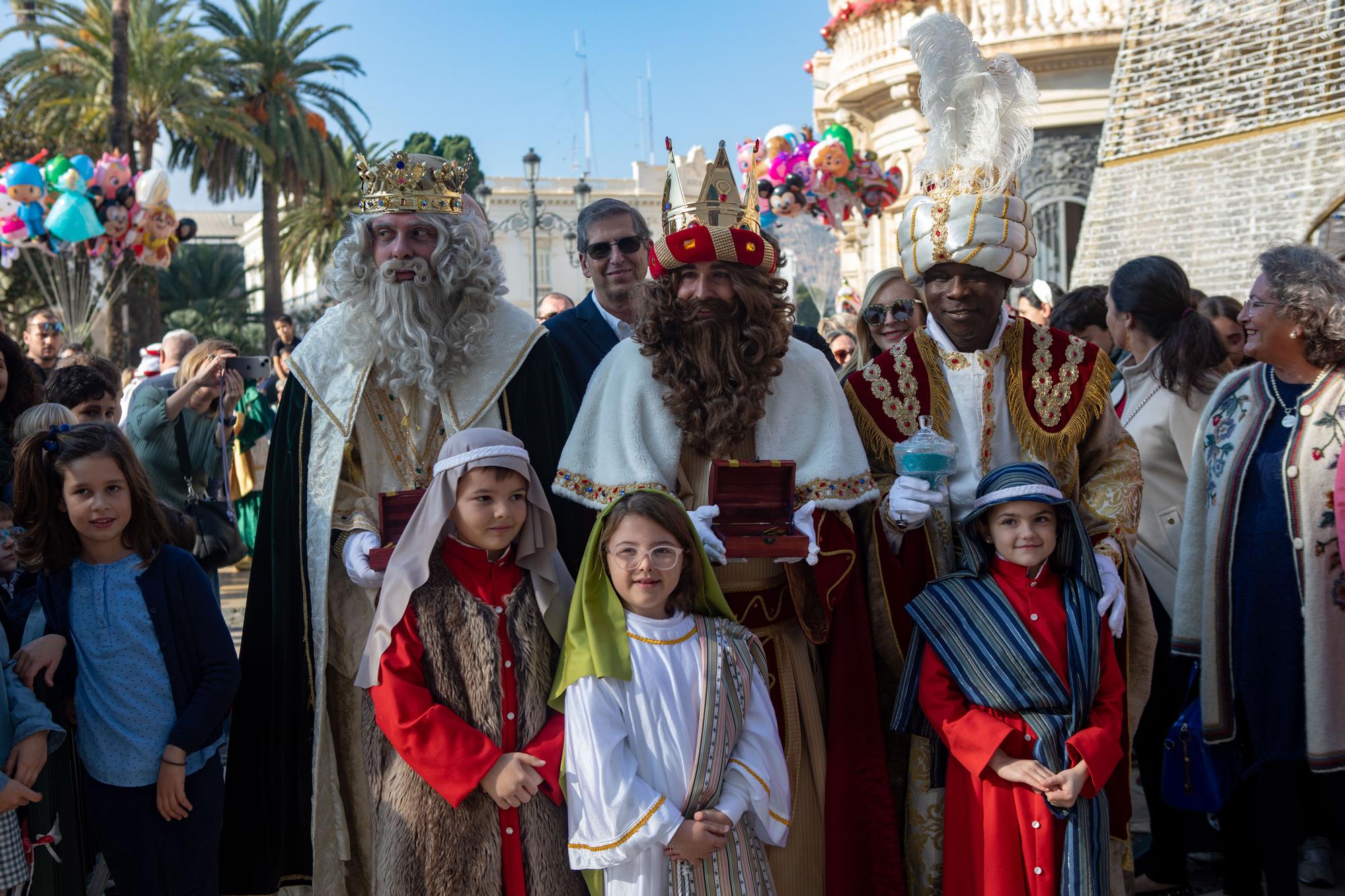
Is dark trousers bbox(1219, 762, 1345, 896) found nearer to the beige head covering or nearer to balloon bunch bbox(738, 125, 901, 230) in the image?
the beige head covering

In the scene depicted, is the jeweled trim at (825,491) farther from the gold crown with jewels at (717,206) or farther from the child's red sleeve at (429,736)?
the child's red sleeve at (429,736)

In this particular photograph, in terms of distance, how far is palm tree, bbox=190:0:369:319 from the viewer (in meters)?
23.6

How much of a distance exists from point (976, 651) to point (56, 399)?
3.60 m

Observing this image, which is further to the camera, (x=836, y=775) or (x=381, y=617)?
(x=836, y=775)

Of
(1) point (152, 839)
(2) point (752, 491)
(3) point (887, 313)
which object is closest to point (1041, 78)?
(3) point (887, 313)

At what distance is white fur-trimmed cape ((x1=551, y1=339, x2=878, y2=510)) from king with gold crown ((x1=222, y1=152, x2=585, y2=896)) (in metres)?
0.28

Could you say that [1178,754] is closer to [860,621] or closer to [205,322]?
[860,621]

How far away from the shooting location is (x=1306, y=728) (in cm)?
360

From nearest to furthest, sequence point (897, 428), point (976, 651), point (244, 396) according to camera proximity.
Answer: point (976, 651) → point (897, 428) → point (244, 396)

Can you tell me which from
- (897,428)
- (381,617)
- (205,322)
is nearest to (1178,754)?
(897,428)

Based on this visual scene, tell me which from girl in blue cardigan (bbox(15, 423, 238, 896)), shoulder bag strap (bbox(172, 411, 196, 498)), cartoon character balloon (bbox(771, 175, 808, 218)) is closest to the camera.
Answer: girl in blue cardigan (bbox(15, 423, 238, 896))

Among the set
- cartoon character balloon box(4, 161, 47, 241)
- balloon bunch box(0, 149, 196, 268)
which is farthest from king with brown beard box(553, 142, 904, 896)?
cartoon character balloon box(4, 161, 47, 241)

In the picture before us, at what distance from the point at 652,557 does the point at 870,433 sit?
3.14ft

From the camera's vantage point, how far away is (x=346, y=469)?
3.50 meters
